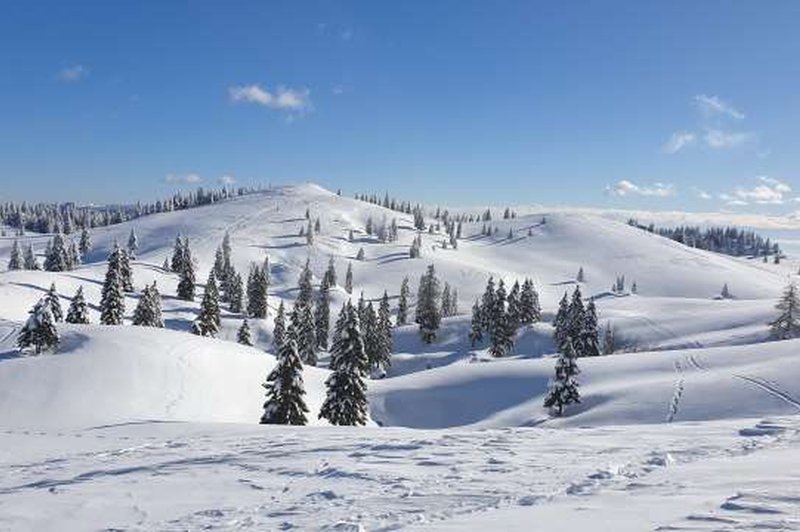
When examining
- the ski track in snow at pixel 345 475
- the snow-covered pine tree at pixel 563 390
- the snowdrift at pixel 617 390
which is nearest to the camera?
the ski track in snow at pixel 345 475

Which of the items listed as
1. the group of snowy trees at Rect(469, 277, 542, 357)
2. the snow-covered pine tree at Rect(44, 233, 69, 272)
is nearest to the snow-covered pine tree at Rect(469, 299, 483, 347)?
the group of snowy trees at Rect(469, 277, 542, 357)

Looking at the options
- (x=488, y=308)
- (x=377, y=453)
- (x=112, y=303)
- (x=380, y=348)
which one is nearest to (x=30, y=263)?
(x=112, y=303)

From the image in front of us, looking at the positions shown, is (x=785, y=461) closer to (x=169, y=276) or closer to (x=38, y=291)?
(x=38, y=291)

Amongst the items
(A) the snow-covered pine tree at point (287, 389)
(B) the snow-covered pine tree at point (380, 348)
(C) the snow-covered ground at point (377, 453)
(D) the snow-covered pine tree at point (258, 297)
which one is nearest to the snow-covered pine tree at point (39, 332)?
(C) the snow-covered ground at point (377, 453)

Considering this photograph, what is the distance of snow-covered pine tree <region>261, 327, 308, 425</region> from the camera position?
38344mm

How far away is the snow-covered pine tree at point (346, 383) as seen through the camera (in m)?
41.2

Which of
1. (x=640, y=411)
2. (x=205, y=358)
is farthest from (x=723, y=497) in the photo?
(x=205, y=358)

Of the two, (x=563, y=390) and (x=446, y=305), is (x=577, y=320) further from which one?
(x=446, y=305)

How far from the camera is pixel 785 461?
14.0 m

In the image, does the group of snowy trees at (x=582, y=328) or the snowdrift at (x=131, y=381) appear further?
the group of snowy trees at (x=582, y=328)

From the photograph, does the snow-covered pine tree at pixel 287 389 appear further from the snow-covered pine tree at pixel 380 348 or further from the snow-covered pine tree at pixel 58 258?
the snow-covered pine tree at pixel 58 258

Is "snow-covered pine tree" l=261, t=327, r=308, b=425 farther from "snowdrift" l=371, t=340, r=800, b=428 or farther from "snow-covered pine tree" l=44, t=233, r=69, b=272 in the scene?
"snow-covered pine tree" l=44, t=233, r=69, b=272

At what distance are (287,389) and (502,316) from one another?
5474 centimetres

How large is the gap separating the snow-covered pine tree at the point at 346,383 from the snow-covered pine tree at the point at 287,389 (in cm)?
288
